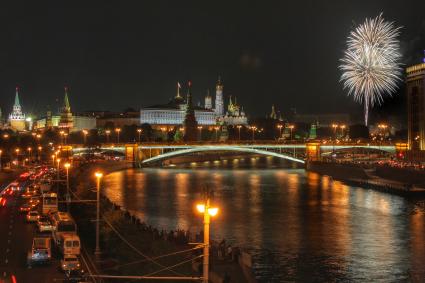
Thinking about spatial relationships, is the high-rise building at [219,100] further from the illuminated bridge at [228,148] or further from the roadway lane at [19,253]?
the roadway lane at [19,253]

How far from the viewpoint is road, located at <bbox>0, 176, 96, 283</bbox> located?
13.8 metres

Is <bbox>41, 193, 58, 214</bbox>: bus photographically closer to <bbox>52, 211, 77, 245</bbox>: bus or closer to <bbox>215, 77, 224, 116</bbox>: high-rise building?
<bbox>52, 211, 77, 245</bbox>: bus

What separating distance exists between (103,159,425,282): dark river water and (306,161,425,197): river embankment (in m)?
1.07

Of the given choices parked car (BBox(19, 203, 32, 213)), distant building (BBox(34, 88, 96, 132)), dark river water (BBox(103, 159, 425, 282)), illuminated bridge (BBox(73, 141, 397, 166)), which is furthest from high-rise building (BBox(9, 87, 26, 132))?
parked car (BBox(19, 203, 32, 213))

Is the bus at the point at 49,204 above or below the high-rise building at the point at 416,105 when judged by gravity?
below

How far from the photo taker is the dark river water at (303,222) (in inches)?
709

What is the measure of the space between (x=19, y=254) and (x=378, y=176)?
109 ft

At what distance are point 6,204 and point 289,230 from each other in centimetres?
1085

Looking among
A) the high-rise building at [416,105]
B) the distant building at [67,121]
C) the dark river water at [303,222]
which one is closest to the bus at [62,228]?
the dark river water at [303,222]

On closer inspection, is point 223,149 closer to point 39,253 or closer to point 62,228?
point 62,228

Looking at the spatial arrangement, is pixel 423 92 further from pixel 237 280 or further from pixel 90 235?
pixel 237 280

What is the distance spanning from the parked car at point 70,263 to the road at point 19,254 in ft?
0.50

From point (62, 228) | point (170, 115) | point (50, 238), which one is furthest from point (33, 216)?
point (170, 115)

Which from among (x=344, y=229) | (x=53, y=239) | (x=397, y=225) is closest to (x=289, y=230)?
(x=344, y=229)
